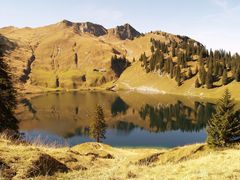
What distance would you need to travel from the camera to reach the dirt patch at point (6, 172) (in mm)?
9972

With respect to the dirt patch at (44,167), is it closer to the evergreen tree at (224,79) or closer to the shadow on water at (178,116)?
the shadow on water at (178,116)

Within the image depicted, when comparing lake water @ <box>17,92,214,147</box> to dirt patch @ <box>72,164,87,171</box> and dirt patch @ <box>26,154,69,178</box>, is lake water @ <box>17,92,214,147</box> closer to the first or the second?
dirt patch @ <box>72,164,87,171</box>

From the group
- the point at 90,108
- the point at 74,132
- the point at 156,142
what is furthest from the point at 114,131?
the point at 90,108

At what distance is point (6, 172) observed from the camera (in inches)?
400

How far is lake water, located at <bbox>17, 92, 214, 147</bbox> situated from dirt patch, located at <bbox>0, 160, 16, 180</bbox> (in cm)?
6206

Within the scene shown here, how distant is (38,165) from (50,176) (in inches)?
26.6

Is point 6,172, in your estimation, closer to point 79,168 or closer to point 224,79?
point 79,168

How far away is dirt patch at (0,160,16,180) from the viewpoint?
9972 millimetres

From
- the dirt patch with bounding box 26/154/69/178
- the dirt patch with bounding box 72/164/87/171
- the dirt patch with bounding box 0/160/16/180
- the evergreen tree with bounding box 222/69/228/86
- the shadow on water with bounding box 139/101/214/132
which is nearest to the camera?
the dirt patch with bounding box 0/160/16/180

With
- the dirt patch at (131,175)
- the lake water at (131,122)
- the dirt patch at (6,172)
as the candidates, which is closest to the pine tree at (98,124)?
the lake water at (131,122)

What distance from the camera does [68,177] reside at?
1158 centimetres

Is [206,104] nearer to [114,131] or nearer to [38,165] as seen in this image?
[114,131]

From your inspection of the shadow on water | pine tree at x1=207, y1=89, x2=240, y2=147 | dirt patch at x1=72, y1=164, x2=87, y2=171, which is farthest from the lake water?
dirt patch at x1=72, y1=164, x2=87, y2=171

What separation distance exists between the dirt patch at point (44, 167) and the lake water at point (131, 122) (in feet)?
198
